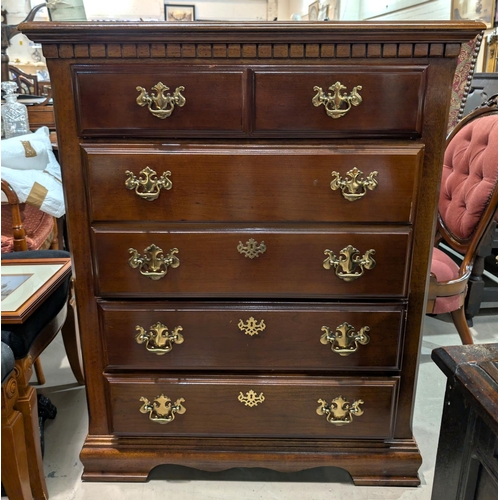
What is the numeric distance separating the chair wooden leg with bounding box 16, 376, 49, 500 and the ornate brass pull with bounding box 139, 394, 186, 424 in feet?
0.84

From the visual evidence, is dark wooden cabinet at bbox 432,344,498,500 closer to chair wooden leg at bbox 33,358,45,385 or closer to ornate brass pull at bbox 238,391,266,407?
ornate brass pull at bbox 238,391,266,407

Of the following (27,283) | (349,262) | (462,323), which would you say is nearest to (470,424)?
(349,262)

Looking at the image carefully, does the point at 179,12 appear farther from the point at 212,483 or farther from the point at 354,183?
the point at 212,483

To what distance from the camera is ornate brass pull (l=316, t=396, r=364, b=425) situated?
125 cm

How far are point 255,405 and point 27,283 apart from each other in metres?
0.69

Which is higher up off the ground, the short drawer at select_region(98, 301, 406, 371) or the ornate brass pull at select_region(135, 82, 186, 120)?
the ornate brass pull at select_region(135, 82, 186, 120)

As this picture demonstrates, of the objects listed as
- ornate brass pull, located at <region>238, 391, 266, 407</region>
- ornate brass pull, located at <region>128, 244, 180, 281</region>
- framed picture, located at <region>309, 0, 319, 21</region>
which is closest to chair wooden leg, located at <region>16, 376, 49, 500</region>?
ornate brass pull, located at <region>128, 244, 180, 281</region>

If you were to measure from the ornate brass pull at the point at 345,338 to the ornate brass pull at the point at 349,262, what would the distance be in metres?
0.14

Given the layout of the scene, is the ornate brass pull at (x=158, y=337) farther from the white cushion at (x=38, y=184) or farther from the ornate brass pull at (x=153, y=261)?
the white cushion at (x=38, y=184)

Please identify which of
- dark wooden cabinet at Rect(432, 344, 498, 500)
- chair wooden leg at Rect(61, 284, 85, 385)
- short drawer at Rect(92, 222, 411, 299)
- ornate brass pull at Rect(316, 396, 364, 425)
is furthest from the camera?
chair wooden leg at Rect(61, 284, 85, 385)

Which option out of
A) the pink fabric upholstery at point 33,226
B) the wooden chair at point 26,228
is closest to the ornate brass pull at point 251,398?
the wooden chair at point 26,228

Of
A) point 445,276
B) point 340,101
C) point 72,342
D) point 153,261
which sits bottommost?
point 72,342

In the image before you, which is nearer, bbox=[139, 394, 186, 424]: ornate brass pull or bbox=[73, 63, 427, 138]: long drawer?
bbox=[73, 63, 427, 138]: long drawer

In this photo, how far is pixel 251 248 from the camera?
44.3 inches
